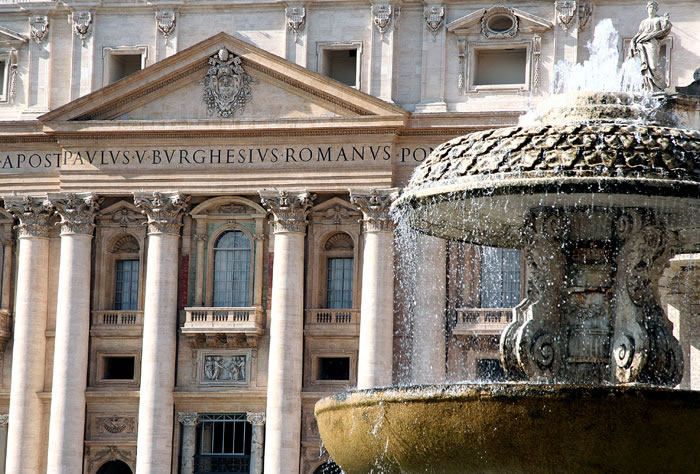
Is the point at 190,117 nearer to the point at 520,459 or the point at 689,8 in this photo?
the point at 689,8

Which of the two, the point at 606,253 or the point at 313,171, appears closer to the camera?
the point at 606,253

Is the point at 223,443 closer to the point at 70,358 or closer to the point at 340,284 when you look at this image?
the point at 70,358

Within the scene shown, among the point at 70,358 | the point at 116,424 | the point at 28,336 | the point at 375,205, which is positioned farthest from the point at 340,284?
the point at 28,336

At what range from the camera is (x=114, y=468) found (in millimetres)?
46312

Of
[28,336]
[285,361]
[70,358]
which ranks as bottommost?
[70,358]

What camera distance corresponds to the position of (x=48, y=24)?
158 ft

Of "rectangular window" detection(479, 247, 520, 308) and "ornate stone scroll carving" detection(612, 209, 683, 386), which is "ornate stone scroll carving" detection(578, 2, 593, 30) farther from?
"ornate stone scroll carving" detection(612, 209, 683, 386)

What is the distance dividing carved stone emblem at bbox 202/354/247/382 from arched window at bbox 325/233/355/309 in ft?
9.41

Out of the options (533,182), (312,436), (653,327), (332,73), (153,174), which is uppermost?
(332,73)

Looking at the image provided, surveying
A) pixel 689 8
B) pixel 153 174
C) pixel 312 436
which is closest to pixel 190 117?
pixel 153 174

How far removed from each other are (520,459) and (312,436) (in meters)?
32.0

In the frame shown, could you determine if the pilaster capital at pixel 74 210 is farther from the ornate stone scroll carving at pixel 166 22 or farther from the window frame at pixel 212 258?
the ornate stone scroll carving at pixel 166 22

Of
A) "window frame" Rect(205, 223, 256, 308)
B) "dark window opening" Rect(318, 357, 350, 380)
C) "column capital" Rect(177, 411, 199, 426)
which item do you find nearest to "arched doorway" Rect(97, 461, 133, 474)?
"column capital" Rect(177, 411, 199, 426)

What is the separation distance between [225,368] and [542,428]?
33.2 m
